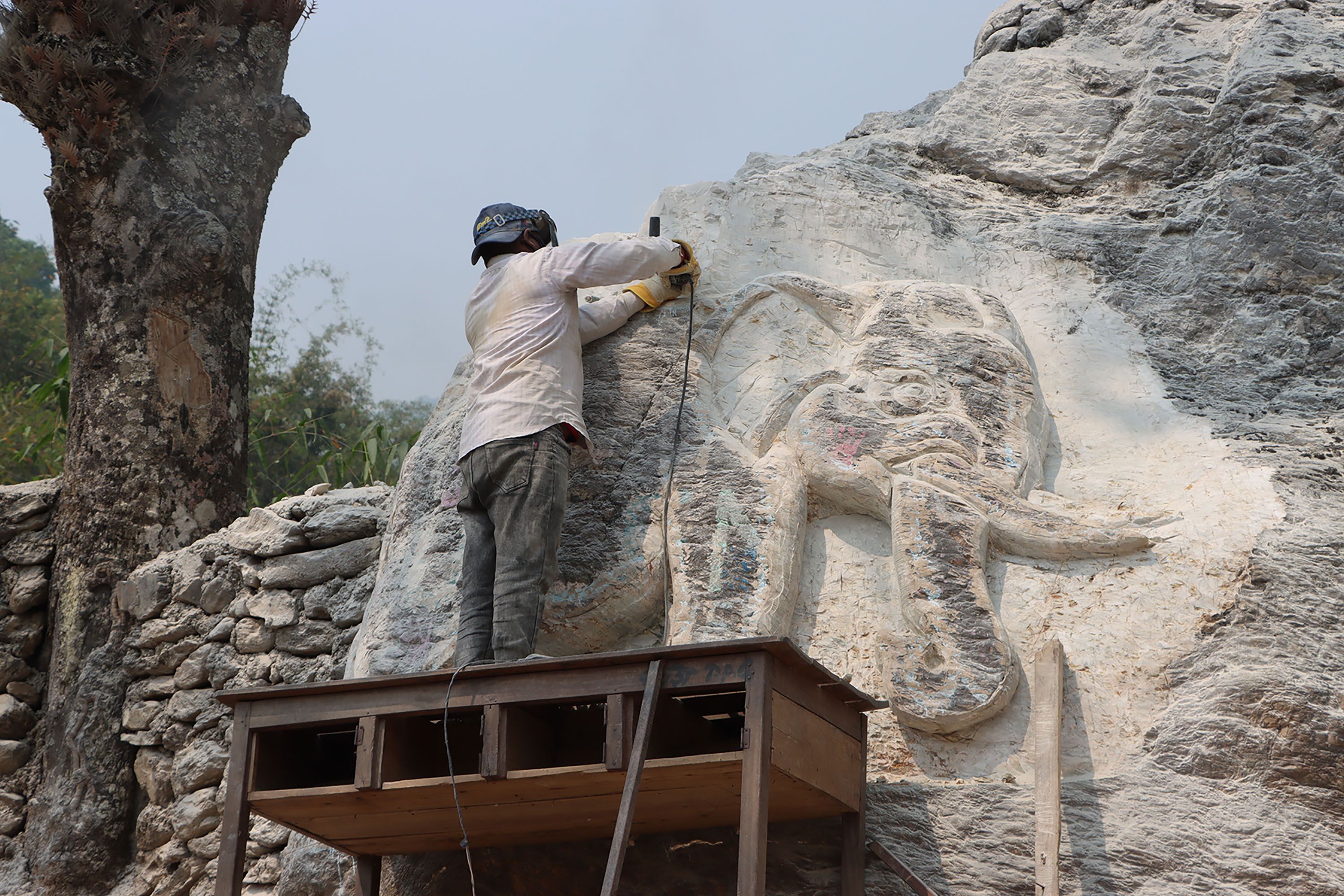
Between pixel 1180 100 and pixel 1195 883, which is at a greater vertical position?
pixel 1180 100

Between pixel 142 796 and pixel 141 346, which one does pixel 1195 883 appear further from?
pixel 141 346

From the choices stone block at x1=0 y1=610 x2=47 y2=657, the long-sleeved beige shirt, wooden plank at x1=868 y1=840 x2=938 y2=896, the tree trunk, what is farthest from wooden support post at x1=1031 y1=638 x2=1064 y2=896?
stone block at x1=0 y1=610 x2=47 y2=657

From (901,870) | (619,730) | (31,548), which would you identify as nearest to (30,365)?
(31,548)

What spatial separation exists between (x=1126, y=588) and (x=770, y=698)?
1090 mm

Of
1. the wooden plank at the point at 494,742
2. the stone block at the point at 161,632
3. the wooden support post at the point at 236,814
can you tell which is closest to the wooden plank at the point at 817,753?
the wooden plank at the point at 494,742

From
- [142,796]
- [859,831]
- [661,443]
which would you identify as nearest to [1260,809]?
[859,831]

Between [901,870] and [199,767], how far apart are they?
8.61 feet

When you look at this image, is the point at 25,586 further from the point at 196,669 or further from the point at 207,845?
the point at 207,845

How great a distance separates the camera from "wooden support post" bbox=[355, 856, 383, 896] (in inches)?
114

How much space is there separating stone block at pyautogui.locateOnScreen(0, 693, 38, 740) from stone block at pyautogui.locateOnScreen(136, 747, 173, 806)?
23.7 inches

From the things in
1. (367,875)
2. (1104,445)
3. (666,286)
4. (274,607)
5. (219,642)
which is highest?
(666,286)

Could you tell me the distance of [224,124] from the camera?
548 centimetres

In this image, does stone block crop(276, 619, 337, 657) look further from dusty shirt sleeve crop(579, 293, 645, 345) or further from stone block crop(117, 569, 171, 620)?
dusty shirt sleeve crop(579, 293, 645, 345)

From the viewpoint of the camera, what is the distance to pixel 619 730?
2.24 m
